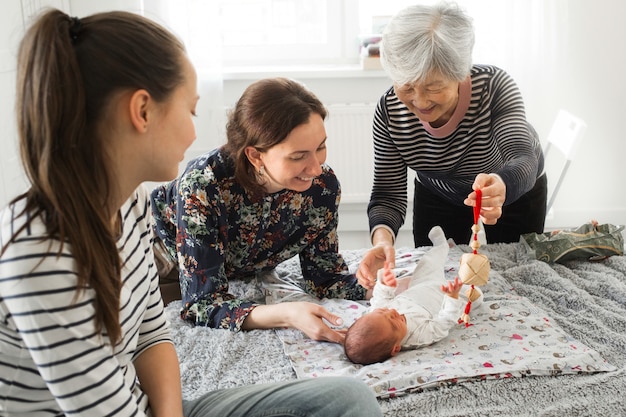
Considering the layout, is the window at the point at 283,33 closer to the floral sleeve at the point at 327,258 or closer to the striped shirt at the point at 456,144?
the striped shirt at the point at 456,144

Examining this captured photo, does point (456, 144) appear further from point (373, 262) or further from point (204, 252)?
point (204, 252)

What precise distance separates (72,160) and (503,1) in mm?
2926

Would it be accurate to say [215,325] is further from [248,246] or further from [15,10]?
[15,10]

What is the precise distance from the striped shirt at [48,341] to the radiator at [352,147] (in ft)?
8.90

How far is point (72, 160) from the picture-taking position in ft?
3.10

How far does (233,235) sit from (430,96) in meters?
0.66

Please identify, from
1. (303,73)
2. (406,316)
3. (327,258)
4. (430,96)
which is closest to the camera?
(406,316)

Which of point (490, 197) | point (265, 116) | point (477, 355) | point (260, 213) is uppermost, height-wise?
point (265, 116)

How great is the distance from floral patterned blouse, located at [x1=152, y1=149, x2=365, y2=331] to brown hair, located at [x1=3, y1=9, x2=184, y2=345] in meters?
0.89

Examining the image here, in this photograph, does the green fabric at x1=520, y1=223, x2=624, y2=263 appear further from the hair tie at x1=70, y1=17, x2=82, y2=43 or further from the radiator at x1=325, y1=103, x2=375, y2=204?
the hair tie at x1=70, y1=17, x2=82, y2=43

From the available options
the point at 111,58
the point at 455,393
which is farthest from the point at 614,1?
the point at 111,58

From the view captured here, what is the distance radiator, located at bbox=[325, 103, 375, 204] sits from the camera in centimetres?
362

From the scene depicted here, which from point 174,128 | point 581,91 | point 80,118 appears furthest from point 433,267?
point 581,91

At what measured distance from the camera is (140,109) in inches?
39.1
